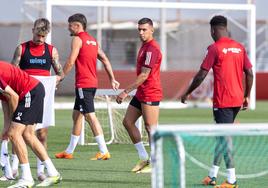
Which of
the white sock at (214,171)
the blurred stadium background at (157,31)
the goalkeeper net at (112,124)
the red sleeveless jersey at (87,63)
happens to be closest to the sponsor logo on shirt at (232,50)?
the white sock at (214,171)

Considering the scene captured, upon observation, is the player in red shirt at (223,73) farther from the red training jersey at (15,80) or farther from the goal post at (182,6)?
the goal post at (182,6)

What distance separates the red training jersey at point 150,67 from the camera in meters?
13.1

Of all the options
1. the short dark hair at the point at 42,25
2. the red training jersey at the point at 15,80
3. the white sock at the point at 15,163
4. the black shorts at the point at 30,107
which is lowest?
the white sock at the point at 15,163

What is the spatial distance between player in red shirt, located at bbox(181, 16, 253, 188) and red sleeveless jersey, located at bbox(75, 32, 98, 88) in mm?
3510

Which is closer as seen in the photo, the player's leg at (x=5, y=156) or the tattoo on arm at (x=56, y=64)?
the player's leg at (x=5, y=156)

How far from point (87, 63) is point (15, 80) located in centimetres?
424

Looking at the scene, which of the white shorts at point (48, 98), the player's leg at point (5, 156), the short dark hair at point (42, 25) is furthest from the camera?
the white shorts at point (48, 98)

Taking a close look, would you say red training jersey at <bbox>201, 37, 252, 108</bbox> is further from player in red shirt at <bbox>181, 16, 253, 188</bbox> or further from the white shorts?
the white shorts

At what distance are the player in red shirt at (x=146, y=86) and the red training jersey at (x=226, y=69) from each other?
1524 millimetres

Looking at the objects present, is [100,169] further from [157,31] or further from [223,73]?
[157,31]

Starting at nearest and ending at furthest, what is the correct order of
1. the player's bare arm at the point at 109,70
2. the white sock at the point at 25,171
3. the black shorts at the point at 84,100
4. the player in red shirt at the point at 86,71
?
the white sock at the point at 25,171
the player's bare arm at the point at 109,70
the player in red shirt at the point at 86,71
the black shorts at the point at 84,100

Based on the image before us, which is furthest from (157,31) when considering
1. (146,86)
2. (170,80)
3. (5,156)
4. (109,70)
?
(5,156)

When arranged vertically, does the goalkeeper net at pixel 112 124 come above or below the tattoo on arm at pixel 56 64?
below

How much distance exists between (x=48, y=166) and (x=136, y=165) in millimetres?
2428
